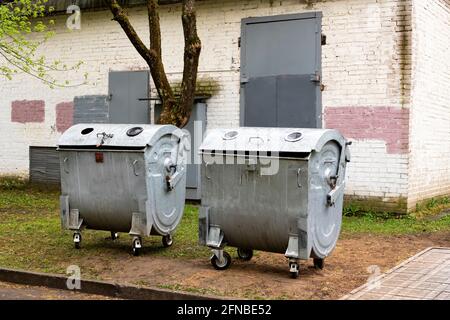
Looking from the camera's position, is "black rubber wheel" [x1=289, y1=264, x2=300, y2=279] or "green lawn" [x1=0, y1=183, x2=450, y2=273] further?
"green lawn" [x1=0, y1=183, x2=450, y2=273]

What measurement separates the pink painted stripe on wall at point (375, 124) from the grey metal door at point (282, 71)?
0.38m

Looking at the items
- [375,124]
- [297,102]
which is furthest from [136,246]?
[375,124]

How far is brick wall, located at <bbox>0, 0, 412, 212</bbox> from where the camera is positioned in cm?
1079

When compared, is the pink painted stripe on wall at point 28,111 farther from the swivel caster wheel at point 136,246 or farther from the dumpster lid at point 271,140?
the dumpster lid at point 271,140

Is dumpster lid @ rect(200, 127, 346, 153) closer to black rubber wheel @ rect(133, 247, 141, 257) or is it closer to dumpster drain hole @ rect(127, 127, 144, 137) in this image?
dumpster drain hole @ rect(127, 127, 144, 137)

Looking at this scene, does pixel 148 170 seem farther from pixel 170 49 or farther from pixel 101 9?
pixel 101 9

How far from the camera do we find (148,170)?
7344 millimetres

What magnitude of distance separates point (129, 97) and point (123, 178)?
629cm

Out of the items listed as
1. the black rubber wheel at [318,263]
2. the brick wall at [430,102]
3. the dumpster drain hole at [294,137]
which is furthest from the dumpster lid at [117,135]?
the brick wall at [430,102]

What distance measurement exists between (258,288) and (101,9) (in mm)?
9561

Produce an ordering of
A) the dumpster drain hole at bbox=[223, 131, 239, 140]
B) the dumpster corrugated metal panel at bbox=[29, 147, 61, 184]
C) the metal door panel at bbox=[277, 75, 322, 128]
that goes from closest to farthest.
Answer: the dumpster drain hole at bbox=[223, 131, 239, 140]
the metal door panel at bbox=[277, 75, 322, 128]
the dumpster corrugated metal panel at bbox=[29, 147, 61, 184]

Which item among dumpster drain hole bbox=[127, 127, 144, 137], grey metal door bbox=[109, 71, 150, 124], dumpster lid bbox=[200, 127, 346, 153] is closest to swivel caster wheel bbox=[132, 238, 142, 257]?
dumpster drain hole bbox=[127, 127, 144, 137]

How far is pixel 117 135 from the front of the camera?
752cm

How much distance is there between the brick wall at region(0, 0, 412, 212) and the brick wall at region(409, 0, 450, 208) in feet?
1.12
